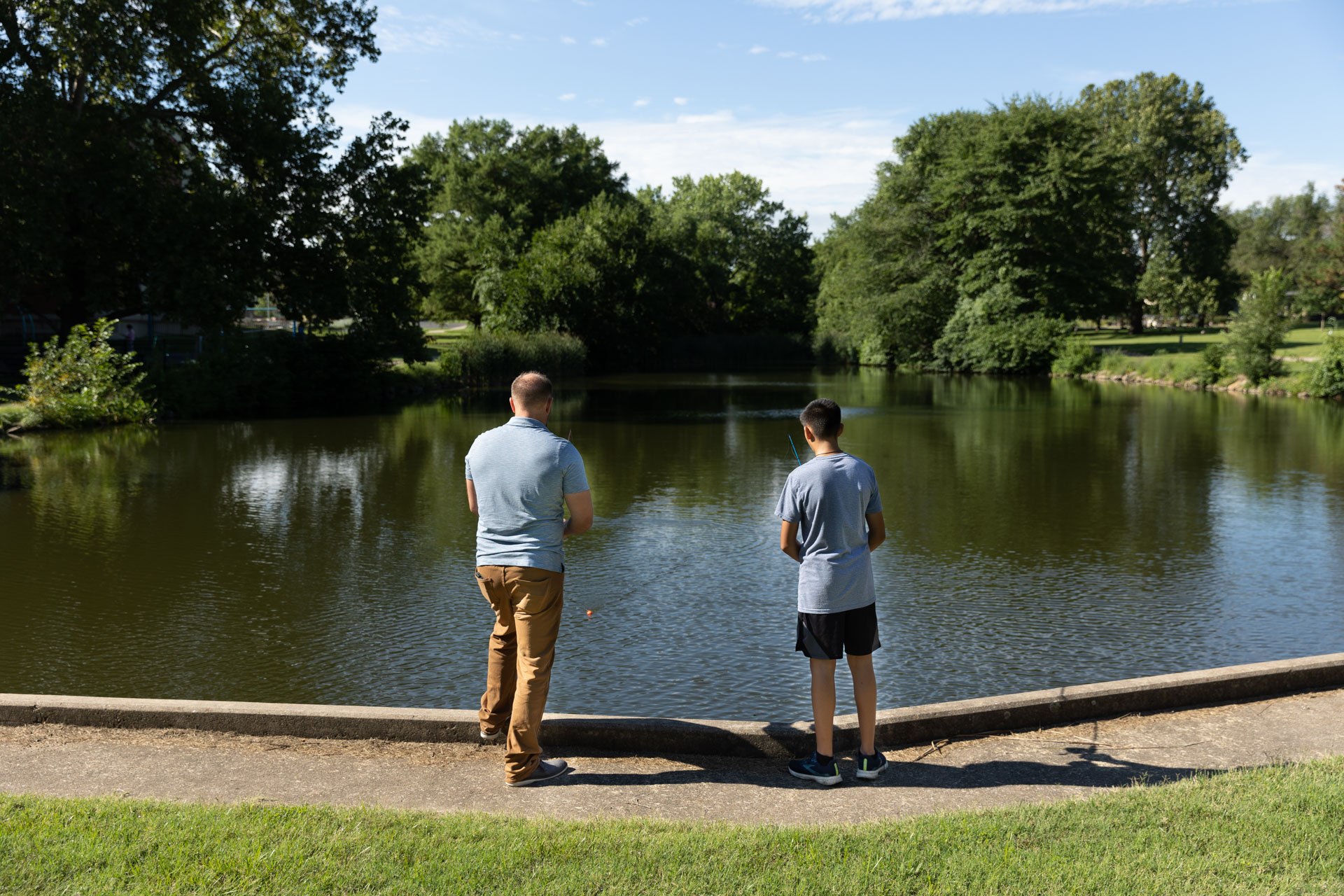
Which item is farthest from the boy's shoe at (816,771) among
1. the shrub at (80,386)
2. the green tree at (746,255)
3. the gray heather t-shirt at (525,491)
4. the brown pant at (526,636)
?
the green tree at (746,255)

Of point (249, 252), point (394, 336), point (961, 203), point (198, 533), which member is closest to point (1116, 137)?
point (961, 203)

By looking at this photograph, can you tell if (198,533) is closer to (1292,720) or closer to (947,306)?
(1292,720)

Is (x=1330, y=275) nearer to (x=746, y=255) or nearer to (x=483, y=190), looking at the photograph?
(x=746, y=255)

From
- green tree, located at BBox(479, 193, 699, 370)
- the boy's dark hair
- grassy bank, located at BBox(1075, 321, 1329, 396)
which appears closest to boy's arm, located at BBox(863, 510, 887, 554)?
the boy's dark hair

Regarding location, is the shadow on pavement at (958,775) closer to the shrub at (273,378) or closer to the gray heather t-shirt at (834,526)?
the gray heather t-shirt at (834,526)

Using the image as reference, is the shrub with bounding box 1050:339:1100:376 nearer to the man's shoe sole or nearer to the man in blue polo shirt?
the man in blue polo shirt

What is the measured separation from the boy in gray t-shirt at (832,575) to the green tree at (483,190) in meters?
65.2

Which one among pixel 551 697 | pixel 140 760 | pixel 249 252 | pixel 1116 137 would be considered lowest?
pixel 551 697

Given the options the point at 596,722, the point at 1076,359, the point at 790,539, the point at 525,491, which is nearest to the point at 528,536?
the point at 525,491

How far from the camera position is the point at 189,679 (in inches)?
307

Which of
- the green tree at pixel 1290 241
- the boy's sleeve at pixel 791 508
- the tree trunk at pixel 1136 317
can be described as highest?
the green tree at pixel 1290 241

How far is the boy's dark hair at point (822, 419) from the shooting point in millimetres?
4898

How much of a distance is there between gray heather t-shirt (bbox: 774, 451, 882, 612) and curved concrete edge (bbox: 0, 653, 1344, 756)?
0.79 m

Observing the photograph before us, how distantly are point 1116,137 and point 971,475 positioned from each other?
212 feet
